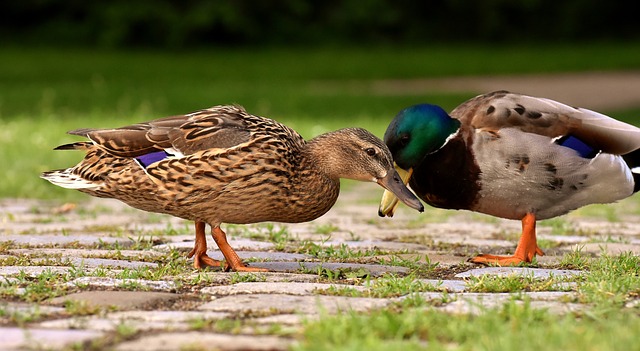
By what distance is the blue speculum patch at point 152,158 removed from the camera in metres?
4.29

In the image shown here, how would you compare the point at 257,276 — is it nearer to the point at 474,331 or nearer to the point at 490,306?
the point at 490,306

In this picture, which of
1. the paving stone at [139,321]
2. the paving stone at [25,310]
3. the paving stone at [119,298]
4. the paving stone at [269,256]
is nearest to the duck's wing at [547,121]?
the paving stone at [269,256]

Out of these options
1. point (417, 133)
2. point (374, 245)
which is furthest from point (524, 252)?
point (374, 245)

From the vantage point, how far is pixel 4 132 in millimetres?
10742

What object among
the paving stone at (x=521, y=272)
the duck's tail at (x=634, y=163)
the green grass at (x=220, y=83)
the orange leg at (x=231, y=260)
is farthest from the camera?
the green grass at (x=220, y=83)

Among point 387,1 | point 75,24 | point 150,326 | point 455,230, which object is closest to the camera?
point 150,326

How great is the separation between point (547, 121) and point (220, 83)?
16.4m

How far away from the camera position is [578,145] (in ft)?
15.9

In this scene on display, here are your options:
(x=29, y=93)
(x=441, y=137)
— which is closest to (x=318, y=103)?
(x=29, y=93)

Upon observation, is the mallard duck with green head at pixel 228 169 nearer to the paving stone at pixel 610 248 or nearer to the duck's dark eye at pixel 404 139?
the duck's dark eye at pixel 404 139

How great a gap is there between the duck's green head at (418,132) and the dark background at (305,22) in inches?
1071

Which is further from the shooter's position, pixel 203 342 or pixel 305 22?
pixel 305 22

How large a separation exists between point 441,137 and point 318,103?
12.3 meters

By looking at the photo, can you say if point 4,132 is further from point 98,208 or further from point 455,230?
point 455,230
